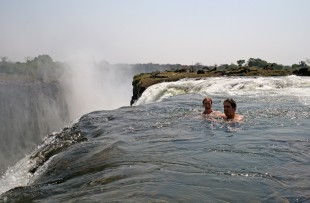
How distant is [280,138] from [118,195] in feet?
17.3

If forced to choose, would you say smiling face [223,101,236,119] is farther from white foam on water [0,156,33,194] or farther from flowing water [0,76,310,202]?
white foam on water [0,156,33,194]

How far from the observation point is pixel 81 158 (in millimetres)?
7230

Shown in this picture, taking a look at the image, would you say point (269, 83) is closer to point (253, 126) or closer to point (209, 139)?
point (253, 126)

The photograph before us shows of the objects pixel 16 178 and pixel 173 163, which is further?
pixel 16 178

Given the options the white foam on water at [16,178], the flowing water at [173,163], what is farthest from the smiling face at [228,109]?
the white foam on water at [16,178]

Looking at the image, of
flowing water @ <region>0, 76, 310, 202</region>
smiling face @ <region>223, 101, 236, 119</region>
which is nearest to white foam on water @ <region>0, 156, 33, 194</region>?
flowing water @ <region>0, 76, 310, 202</region>

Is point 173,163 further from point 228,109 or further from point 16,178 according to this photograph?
point 228,109

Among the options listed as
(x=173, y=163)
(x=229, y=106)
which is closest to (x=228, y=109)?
(x=229, y=106)

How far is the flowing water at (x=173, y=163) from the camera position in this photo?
16.2ft

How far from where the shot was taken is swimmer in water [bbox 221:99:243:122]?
10.9 meters

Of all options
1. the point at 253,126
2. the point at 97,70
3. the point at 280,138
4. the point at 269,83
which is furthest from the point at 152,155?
the point at 97,70

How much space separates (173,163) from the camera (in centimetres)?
649

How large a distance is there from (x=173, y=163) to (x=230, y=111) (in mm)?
4920

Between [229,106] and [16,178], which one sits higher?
[229,106]
